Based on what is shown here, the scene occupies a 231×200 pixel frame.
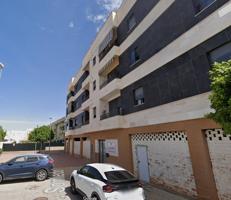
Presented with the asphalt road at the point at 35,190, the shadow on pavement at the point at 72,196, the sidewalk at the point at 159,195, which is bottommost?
the sidewalk at the point at 159,195

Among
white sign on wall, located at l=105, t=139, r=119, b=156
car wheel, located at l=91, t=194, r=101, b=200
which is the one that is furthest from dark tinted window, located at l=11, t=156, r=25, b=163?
car wheel, located at l=91, t=194, r=101, b=200

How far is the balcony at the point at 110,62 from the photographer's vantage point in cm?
1528

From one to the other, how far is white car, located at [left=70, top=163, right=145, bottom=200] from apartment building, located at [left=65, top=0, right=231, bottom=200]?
3.24 meters

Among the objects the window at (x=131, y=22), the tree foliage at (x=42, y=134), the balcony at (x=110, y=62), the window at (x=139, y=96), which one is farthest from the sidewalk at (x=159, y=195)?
the tree foliage at (x=42, y=134)

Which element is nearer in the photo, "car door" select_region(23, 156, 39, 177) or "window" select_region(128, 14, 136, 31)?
"car door" select_region(23, 156, 39, 177)

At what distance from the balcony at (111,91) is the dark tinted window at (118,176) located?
8666 mm

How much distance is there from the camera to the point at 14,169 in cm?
1129

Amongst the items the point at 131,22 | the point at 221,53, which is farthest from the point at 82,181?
the point at 131,22

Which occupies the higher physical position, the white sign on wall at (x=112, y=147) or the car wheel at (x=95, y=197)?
the white sign on wall at (x=112, y=147)

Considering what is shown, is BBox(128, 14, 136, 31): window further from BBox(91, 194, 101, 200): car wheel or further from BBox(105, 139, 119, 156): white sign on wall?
BBox(91, 194, 101, 200): car wheel

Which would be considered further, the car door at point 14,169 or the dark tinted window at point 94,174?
the car door at point 14,169

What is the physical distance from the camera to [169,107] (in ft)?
30.7

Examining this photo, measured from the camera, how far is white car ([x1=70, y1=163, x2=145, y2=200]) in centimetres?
591

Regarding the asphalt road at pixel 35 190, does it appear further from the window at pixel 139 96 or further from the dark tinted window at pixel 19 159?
the window at pixel 139 96
